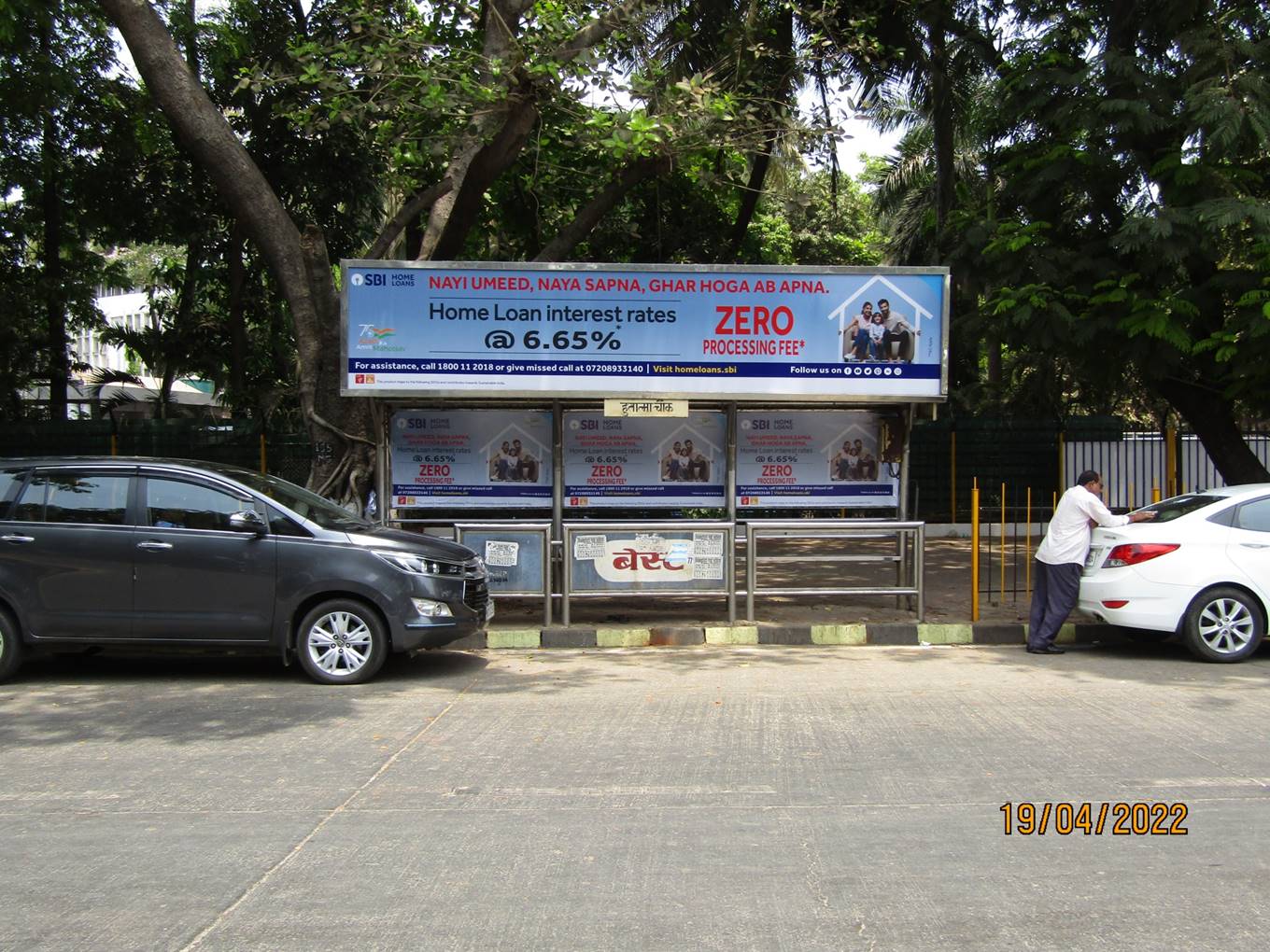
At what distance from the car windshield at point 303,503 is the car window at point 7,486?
1556mm

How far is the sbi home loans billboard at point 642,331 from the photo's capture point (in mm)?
10312

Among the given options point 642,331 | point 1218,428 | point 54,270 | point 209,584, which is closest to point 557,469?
point 642,331

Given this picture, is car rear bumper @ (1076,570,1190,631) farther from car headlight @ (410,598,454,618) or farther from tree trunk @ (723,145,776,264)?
tree trunk @ (723,145,776,264)

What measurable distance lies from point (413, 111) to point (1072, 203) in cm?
858

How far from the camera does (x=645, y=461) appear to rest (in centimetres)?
1141

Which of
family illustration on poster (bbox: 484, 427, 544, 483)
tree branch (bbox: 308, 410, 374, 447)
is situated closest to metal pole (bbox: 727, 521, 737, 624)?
family illustration on poster (bbox: 484, 427, 544, 483)

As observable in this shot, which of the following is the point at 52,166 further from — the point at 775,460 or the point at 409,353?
the point at 775,460

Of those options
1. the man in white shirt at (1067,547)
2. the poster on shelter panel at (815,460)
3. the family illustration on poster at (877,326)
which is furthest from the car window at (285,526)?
the man in white shirt at (1067,547)

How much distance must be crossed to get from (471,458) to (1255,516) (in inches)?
286

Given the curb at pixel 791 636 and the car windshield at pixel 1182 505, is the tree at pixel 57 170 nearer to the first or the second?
the curb at pixel 791 636

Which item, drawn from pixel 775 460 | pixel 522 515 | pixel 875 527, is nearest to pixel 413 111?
pixel 522 515

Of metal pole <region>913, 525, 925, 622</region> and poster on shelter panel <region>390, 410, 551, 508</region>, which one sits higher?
poster on shelter panel <region>390, 410, 551, 508</region>
